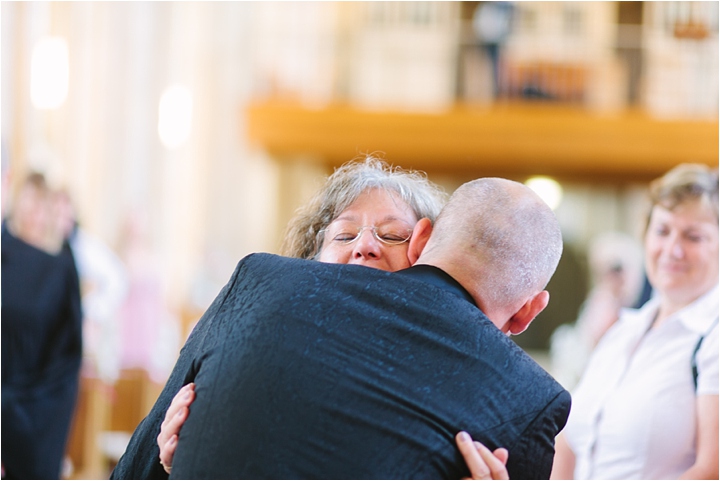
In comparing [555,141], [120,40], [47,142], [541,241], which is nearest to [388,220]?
[541,241]

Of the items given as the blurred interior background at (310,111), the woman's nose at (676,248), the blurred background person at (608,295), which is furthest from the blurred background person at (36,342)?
the blurred interior background at (310,111)

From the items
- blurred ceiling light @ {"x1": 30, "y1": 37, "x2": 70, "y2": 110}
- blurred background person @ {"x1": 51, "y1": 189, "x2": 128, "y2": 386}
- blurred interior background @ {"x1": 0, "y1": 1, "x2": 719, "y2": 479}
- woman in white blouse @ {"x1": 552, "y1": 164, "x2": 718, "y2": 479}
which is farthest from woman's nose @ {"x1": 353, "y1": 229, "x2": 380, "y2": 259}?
blurred ceiling light @ {"x1": 30, "y1": 37, "x2": 70, "y2": 110}

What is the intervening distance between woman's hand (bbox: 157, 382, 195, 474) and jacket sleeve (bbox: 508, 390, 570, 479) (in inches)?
25.7

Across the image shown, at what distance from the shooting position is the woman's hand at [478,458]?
1549 mm

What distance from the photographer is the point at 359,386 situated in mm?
1558

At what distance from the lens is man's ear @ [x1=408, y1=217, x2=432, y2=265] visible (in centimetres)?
212

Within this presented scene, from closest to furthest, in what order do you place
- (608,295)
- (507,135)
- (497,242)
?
(497,242), (608,295), (507,135)

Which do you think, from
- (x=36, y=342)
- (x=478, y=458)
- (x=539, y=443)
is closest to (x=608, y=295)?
(x=36, y=342)

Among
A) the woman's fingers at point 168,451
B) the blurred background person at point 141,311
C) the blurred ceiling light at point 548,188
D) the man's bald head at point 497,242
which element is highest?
the man's bald head at point 497,242

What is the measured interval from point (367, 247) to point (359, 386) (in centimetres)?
68

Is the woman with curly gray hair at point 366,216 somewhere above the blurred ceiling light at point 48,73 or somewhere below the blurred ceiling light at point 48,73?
below

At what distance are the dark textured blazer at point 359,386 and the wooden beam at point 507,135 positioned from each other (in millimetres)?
9572

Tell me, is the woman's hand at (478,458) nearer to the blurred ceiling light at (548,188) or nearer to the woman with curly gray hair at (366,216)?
the woman with curly gray hair at (366,216)

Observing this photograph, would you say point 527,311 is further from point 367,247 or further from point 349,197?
point 349,197
